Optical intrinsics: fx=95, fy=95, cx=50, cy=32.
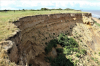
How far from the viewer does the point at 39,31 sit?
15570 mm

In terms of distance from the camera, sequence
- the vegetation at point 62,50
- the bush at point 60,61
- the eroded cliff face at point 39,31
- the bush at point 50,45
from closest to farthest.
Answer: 1. the eroded cliff face at point 39,31
2. the bush at point 60,61
3. the vegetation at point 62,50
4. the bush at point 50,45

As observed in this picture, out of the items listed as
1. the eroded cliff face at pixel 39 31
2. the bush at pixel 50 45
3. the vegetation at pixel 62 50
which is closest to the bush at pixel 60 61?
the vegetation at pixel 62 50

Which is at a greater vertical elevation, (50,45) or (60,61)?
(50,45)

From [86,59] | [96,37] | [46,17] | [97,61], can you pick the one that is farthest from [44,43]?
[96,37]

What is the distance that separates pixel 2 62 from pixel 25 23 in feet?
30.0

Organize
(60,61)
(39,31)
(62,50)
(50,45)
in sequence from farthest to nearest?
(62,50) < (39,31) < (50,45) < (60,61)

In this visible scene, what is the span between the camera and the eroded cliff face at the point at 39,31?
11565mm

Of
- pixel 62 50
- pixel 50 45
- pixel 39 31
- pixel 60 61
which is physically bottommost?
pixel 60 61

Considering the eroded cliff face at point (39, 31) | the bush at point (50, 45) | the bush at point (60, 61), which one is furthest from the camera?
the bush at point (50, 45)

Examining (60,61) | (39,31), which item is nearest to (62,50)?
(60,61)

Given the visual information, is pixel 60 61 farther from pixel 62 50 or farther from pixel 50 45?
pixel 50 45

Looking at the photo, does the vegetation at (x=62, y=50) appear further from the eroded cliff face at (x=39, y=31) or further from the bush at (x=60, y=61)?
the eroded cliff face at (x=39, y=31)

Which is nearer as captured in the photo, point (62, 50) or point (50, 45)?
point (50, 45)

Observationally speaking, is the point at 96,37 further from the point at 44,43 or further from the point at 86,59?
the point at 44,43
